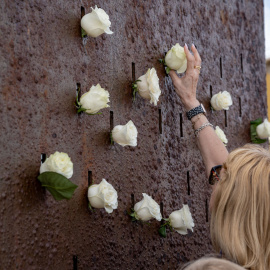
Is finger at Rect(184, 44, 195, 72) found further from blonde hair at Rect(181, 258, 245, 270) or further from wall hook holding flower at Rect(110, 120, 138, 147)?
blonde hair at Rect(181, 258, 245, 270)

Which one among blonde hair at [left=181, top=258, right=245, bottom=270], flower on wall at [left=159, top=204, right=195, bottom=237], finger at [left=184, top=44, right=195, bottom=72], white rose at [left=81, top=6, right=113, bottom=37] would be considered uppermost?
white rose at [left=81, top=6, right=113, bottom=37]

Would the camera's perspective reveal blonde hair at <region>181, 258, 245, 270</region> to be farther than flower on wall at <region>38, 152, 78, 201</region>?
No

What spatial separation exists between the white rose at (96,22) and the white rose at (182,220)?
757 mm

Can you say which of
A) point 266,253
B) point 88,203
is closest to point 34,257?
point 88,203

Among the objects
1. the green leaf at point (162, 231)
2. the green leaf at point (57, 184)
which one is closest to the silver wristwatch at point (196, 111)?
the green leaf at point (162, 231)

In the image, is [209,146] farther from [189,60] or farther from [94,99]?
[94,99]

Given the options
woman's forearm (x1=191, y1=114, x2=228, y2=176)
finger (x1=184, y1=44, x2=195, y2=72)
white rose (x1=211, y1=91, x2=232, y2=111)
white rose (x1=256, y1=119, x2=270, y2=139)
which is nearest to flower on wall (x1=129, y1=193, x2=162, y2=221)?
woman's forearm (x1=191, y1=114, x2=228, y2=176)

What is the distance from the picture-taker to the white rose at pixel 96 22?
1485 millimetres

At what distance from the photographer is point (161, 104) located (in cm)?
194

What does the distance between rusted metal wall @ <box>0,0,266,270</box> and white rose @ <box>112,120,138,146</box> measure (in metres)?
0.06

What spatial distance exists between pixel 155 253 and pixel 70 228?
0.49m

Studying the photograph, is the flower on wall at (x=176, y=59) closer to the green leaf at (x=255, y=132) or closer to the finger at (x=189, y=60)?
the finger at (x=189, y=60)

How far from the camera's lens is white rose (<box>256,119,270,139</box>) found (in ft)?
8.25

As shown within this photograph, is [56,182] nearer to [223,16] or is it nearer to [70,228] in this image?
[70,228]
